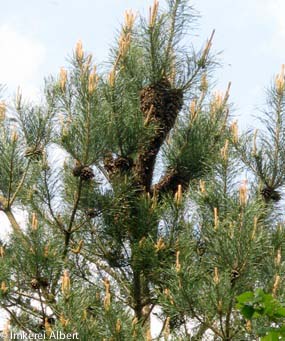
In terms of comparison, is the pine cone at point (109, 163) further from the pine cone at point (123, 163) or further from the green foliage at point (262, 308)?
the green foliage at point (262, 308)

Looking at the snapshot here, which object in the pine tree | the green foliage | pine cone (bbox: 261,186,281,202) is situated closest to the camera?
the green foliage

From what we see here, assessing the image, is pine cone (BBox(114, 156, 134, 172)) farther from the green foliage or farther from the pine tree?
the green foliage

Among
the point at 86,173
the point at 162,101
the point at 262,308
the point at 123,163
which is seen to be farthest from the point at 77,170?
the point at 262,308

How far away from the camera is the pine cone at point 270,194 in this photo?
11.1 feet

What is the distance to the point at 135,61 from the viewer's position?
11.7 feet

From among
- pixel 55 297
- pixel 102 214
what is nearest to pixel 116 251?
pixel 102 214

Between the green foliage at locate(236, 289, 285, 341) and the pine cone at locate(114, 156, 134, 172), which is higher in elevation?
the pine cone at locate(114, 156, 134, 172)

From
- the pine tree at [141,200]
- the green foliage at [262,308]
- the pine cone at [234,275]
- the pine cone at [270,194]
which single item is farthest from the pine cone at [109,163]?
the green foliage at [262,308]

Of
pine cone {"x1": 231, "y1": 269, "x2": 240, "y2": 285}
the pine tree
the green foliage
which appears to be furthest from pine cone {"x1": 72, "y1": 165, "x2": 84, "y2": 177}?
the green foliage

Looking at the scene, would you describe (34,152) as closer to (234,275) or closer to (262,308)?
(234,275)

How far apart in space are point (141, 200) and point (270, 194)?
55 centimetres

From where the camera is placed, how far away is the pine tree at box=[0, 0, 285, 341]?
9.34ft

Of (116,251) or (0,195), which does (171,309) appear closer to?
(116,251)

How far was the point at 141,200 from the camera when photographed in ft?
10.7
